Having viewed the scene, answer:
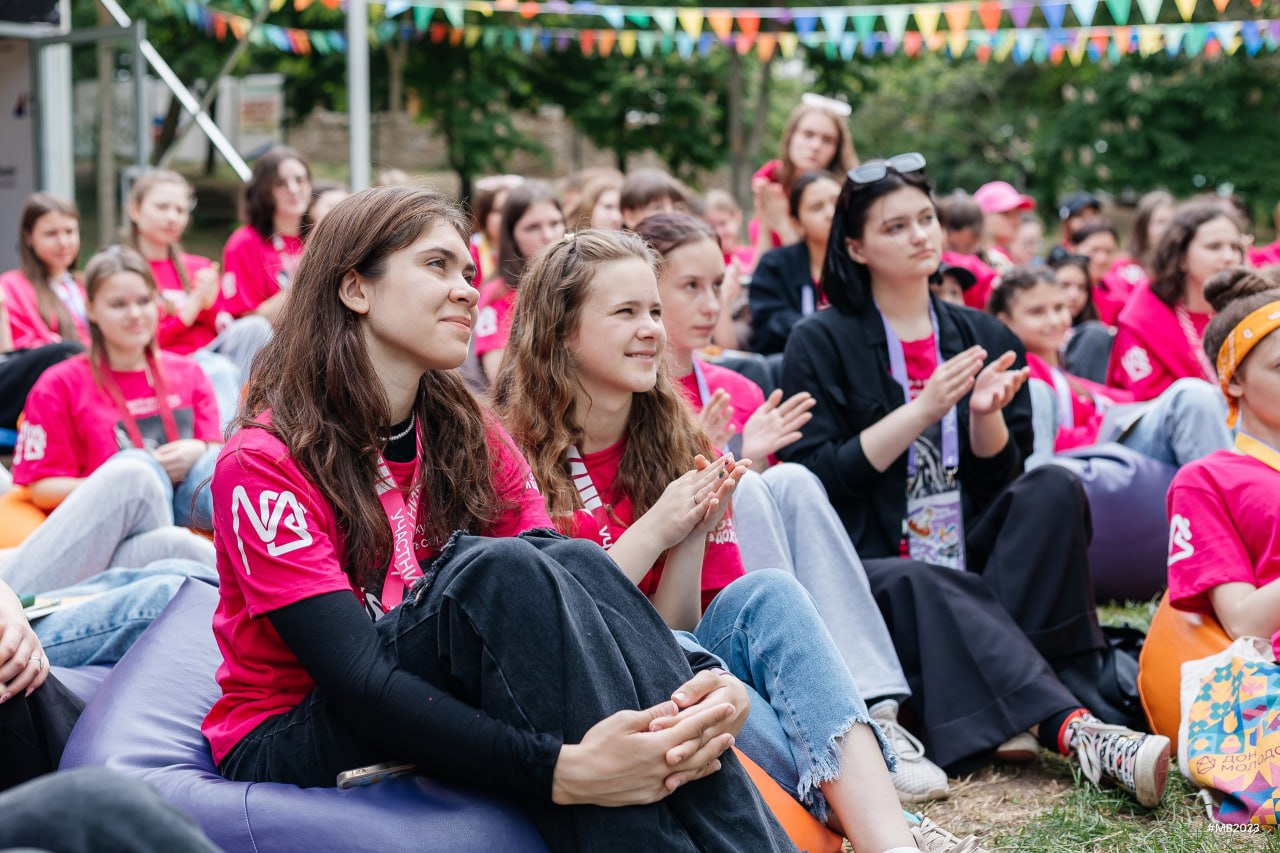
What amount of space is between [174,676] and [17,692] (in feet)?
1.05

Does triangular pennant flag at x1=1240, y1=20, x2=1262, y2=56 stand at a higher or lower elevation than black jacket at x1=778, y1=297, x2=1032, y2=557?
higher

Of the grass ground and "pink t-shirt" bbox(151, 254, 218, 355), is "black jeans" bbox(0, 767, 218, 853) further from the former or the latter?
"pink t-shirt" bbox(151, 254, 218, 355)

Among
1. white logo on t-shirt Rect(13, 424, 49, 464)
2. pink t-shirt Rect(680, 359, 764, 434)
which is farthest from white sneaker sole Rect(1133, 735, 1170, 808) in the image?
white logo on t-shirt Rect(13, 424, 49, 464)

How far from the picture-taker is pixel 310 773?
7.33 ft

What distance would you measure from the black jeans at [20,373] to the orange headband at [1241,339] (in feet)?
13.5

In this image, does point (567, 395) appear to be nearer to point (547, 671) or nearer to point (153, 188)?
point (547, 671)

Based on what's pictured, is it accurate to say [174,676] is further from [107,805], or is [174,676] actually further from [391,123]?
[391,123]

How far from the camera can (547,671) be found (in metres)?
2.09

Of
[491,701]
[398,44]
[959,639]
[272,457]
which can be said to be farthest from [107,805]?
[398,44]

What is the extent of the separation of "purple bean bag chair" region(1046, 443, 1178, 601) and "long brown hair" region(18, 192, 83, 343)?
14.1 feet

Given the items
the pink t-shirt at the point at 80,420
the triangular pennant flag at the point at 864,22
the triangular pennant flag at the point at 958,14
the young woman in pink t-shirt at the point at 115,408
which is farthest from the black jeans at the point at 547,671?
the triangular pennant flag at the point at 958,14

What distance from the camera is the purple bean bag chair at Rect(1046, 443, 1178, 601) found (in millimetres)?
4523

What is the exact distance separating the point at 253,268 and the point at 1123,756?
480cm

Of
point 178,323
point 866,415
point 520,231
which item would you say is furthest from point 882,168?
point 178,323
